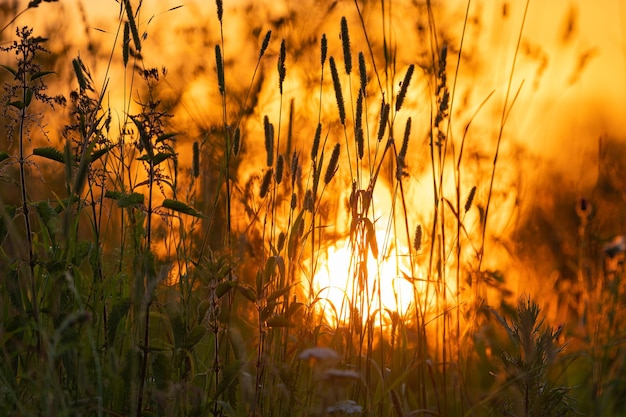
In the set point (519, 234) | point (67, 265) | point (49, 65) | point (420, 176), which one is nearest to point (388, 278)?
point (420, 176)

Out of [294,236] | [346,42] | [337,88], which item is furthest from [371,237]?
[346,42]

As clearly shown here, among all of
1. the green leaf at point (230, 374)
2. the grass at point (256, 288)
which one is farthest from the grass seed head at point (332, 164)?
the green leaf at point (230, 374)

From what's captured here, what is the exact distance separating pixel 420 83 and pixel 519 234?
5.43ft

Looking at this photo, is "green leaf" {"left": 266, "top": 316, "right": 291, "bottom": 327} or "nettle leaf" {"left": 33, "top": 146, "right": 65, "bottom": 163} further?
"nettle leaf" {"left": 33, "top": 146, "right": 65, "bottom": 163}

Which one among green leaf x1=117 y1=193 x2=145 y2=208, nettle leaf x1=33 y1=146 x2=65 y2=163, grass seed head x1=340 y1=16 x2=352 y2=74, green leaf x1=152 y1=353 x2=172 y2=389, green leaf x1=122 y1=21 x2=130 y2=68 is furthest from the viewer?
grass seed head x1=340 y1=16 x2=352 y2=74

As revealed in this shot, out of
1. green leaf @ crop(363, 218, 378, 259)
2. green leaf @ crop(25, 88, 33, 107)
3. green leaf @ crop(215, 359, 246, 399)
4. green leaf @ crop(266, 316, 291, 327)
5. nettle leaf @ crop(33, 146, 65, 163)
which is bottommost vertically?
green leaf @ crop(215, 359, 246, 399)

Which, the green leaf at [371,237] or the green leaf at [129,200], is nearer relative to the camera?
the green leaf at [129,200]

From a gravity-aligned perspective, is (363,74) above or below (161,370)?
above

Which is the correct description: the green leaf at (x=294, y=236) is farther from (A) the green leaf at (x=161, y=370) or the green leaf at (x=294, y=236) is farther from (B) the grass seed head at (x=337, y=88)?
(A) the green leaf at (x=161, y=370)

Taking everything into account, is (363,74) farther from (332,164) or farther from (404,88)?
(332,164)

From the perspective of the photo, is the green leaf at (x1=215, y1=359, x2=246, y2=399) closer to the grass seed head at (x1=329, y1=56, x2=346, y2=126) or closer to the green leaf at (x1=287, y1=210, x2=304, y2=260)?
the green leaf at (x1=287, y1=210, x2=304, y2=260)

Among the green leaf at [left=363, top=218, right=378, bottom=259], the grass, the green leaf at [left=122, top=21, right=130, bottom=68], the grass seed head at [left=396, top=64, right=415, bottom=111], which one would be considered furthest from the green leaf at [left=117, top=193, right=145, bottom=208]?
the grass seed head at [left=396, top=64, right=415, bottom=111]

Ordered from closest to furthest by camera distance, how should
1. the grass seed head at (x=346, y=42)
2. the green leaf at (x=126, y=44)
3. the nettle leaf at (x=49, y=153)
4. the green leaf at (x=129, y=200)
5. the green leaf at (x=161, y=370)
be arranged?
the green leaf at (x=161, y=370), the green leaf at (x=129, y=200), the nettle leaf at (x=49, y=153), the green leaf at (x=126, y=44), the grass seed head at (x=346, y=42)

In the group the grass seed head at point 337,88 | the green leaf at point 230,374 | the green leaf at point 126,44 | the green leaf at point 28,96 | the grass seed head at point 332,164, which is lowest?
the green leaf at point 230,374
